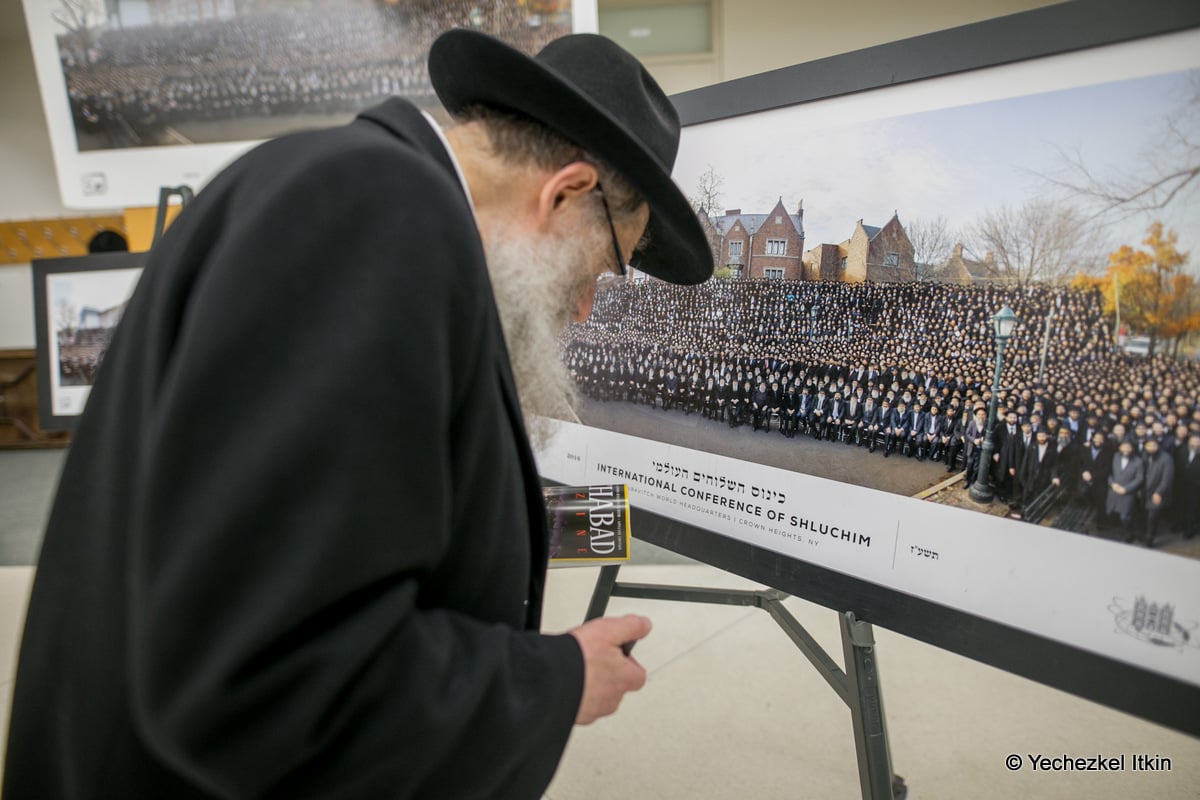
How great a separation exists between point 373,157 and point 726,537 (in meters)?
0.71

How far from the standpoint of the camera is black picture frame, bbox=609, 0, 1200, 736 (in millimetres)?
594

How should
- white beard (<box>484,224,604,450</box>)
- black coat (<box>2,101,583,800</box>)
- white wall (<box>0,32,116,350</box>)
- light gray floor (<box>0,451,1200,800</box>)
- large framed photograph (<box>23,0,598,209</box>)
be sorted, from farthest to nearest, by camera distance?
white wall (<box>0,32,116,350</box>), large framed photograph (<box>23,0,598,209</box>), light gray floor (<box>0,451,1200,800</box>), white beard (<box>484,224,604,450</box>), black coat (<box>2,101,583,800</box>)

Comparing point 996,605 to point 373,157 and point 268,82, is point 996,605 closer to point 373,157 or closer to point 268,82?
point 373,157

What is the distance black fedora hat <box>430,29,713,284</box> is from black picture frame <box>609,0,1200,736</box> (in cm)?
18

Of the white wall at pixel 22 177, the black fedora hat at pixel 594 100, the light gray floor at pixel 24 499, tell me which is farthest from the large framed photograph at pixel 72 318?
the white wall at pixel 22 177

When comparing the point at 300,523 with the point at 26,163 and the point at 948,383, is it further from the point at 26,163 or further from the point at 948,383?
the point at 26,163

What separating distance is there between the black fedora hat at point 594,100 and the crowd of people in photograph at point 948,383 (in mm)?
182

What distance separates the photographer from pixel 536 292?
69cm

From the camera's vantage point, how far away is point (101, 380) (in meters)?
0.56

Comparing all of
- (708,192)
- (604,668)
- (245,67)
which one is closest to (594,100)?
(708,192)

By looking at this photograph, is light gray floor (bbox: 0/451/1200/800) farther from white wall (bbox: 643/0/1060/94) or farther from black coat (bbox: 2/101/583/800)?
white wall (bbox: 643/0/1060/94)

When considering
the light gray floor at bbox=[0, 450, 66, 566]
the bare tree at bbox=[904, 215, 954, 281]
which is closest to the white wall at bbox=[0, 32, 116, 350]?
the light gray floor at bbox=[0, 450, 66, 566]

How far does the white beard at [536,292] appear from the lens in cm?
68

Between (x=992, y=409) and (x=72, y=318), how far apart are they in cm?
231
